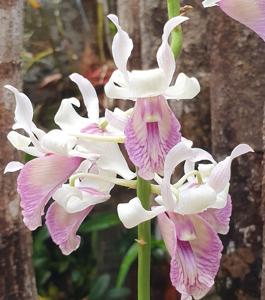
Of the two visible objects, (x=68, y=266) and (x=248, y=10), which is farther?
(x=68, y=266)

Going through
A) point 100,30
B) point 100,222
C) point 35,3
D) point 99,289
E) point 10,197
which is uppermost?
point 35,3

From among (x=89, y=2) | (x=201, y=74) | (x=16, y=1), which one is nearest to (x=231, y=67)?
(x=201, y=74)

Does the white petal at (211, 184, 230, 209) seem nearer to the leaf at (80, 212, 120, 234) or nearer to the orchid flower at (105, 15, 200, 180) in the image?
the orchid flower at (105, 15, 200, 180)

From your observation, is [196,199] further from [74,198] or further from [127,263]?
[127,263]

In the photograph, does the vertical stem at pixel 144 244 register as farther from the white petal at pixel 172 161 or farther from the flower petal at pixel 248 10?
the flower petal at pixel 248 10

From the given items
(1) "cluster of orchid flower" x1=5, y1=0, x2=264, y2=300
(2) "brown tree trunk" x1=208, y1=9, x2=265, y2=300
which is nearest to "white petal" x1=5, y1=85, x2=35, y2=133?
(1) "cluster of orchid flower" x1=5, y1=0, x2=264, y2=300

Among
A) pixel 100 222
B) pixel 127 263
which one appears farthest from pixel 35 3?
pixel 127 263

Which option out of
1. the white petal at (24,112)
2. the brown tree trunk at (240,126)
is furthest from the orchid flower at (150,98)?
the brown tree trunk at (240,126)
